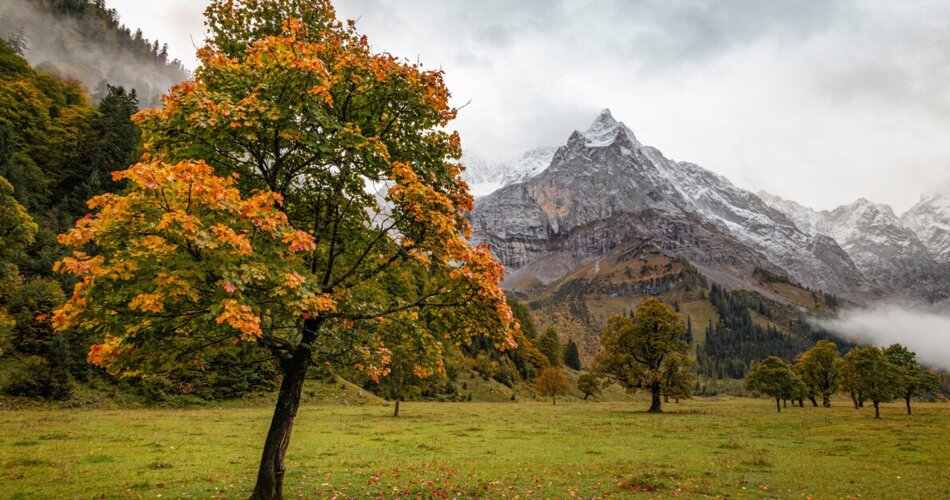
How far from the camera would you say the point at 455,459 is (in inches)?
910

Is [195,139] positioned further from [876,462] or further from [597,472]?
[876,462]

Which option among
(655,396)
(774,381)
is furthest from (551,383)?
(774,381)

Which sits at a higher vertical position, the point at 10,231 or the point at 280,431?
the point at 10,231

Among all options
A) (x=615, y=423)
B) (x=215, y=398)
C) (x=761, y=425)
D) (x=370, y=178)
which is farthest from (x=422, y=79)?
(x=215, y=398)

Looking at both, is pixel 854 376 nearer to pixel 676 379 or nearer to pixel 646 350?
pixel 676 379

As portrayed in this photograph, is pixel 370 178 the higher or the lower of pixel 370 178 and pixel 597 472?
the higher

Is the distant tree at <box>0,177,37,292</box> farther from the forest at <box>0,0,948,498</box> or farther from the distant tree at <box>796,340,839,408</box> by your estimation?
the distant tree at <box>796,340,839,408</box>

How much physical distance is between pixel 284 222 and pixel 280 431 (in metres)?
6.39

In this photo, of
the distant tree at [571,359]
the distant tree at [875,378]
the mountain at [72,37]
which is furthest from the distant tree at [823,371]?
the mountain at [72,37]

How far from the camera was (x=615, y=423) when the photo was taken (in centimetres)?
4300

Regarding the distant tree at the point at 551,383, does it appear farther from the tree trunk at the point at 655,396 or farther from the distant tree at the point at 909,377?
the distant tree at the point at 909,377

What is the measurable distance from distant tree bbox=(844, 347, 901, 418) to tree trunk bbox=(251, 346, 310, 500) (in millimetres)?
68175

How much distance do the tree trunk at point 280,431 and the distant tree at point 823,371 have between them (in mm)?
100661

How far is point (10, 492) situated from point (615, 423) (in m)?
41.8
